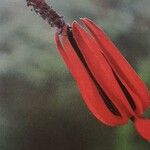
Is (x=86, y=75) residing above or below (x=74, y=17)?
below

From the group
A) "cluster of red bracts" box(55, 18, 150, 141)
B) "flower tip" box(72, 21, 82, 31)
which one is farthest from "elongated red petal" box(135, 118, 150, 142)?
"flower tip" box(72, 21, 82, 31)

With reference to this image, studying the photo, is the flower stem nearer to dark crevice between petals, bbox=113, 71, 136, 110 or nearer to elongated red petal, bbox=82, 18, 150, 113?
elongated red petal, bbox=82, 18, 150, 113

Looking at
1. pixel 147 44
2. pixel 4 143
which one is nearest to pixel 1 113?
pixel 4 143

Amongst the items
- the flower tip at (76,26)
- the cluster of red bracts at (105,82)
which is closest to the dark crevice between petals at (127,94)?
the cluster of red bracts at (105,82)

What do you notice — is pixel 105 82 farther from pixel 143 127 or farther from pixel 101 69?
pixel 143 127

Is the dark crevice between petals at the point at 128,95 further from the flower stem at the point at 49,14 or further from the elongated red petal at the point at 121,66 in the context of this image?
the flower stem at the point at 49,14

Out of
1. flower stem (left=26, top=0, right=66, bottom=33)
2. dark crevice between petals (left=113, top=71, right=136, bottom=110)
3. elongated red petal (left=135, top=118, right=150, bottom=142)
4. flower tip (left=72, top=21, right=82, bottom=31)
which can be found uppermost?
flower stem (left=26, top=0, right=66, bottom=33)

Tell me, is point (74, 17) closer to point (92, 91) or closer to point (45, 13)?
point (45, 13)
